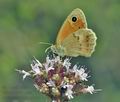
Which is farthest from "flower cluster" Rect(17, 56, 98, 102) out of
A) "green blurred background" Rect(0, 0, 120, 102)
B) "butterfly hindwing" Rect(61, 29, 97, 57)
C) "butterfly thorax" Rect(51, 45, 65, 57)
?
"green blurred background" Rect(0, 0, 120, 102)

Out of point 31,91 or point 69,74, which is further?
point 31,91

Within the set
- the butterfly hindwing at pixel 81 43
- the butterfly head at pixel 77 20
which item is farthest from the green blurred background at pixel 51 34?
the butterfly head at pixel 77 20

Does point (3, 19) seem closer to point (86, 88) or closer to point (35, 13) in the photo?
point (35, 13)

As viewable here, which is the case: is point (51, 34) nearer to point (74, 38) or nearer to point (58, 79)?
point (74, 38)

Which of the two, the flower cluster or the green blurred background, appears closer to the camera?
the flower cluster

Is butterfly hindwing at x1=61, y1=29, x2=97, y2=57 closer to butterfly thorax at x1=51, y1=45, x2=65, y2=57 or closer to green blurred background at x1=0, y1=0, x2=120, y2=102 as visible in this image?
butterfly thorax at x1=51, y1=45, x2=65, y2=57

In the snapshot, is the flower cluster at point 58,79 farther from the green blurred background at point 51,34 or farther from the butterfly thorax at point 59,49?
the green blurred background at point 51,34

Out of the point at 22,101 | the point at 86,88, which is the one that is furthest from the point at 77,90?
the point at 22,101
